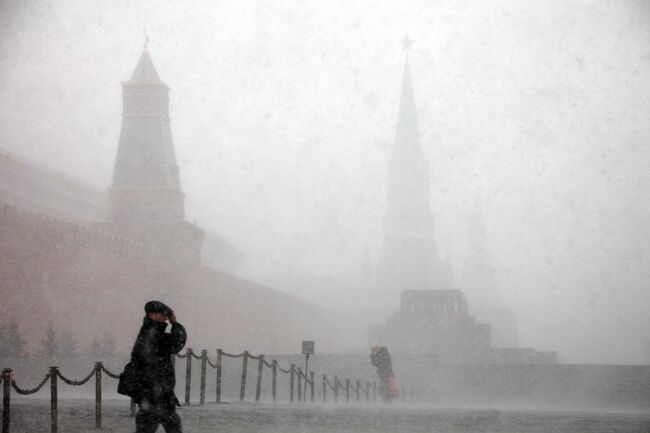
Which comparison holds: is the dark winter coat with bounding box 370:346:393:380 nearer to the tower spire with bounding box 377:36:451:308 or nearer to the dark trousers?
the dark trousers

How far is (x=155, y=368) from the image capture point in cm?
727

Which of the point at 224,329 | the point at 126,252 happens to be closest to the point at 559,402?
the point at 126,252

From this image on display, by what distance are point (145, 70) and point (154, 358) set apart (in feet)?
117

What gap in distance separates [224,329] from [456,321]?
11.1 m

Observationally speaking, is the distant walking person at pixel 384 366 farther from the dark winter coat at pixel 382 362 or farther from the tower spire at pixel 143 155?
the tower spire at pixel 143 155

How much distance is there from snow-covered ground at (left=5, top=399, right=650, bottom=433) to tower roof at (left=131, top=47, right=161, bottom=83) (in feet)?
103

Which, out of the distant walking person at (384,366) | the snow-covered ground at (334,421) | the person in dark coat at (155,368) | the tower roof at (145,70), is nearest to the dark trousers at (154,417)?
the person in dark coat at (155,368)

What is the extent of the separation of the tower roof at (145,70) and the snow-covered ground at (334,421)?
103 ft

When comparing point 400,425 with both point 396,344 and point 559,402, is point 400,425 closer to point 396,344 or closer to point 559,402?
point 559,402

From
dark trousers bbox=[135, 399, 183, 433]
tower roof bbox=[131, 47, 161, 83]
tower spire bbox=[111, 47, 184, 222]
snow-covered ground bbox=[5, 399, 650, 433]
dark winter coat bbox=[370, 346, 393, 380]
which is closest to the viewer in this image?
dark trousers bbox=[135, 399, 183, 433]

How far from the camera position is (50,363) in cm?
2023

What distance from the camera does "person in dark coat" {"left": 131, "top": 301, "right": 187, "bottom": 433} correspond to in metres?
7.21

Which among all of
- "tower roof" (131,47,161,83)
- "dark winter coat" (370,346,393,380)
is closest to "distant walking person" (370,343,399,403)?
"dark winter coat" (370,346,393,380)

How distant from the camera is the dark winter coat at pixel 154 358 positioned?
23.7ft
